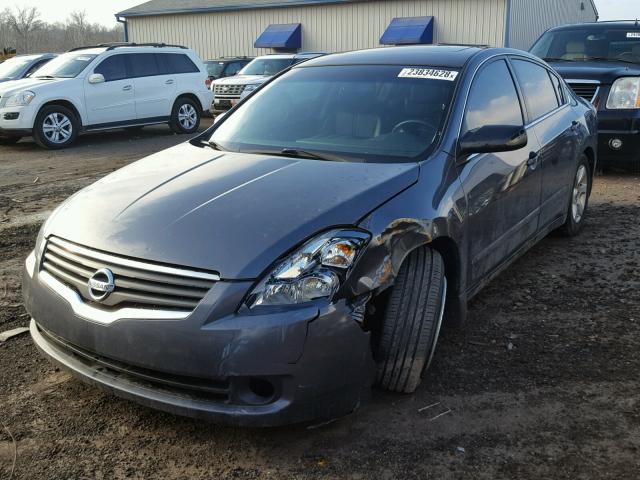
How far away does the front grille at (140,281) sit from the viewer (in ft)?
8.64

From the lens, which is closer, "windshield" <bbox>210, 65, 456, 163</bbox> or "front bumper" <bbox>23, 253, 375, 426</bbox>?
"front bumper" <bbox>23, 253, 375, 426</bbox>

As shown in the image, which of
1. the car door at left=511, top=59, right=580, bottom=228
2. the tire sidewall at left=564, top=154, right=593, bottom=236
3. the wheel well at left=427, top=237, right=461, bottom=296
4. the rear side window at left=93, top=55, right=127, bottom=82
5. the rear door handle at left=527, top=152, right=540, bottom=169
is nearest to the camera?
the wheel well at left=427, top=237, right=461, bottom=296

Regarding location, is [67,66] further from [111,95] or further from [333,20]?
[333,20]

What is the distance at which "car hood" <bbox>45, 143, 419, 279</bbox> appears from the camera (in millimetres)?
2719

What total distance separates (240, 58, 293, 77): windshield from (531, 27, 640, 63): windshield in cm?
860

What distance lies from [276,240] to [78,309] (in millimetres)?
872

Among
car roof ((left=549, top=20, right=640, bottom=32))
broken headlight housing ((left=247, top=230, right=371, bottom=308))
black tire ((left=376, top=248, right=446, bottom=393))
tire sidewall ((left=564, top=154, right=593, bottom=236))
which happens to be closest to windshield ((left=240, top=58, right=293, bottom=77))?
car roof ((left=549, top=20, right=640, bottom=32))

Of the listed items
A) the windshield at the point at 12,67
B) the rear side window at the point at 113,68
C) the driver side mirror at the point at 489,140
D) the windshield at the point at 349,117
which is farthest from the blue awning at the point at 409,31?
the driver side mirror at the point at 489,140

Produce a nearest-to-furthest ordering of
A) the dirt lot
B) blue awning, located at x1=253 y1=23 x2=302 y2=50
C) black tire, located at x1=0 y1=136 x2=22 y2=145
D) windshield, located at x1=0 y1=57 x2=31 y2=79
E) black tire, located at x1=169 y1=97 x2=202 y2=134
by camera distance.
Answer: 1. the dirt lot
2. black tire, located at x1=0 y1=136 x2=22 y2=145
3. black tire, located at x1=169 y1=97 x2=202 y2=134
4. windshield, located at x1=0 y1=57 x2=31 y2=79
5. blue awning, located at x1=253 y1=23 x2=302 y2=50

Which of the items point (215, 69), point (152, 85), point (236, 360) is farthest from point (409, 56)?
point (215, 69)

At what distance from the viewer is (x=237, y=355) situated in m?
2.55

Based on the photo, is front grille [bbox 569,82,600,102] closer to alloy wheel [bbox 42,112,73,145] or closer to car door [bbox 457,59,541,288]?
car door [bbox 457,59,541,288]

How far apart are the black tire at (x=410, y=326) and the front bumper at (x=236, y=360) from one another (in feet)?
0.80

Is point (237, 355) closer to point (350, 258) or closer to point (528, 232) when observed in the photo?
point (350, 258)
